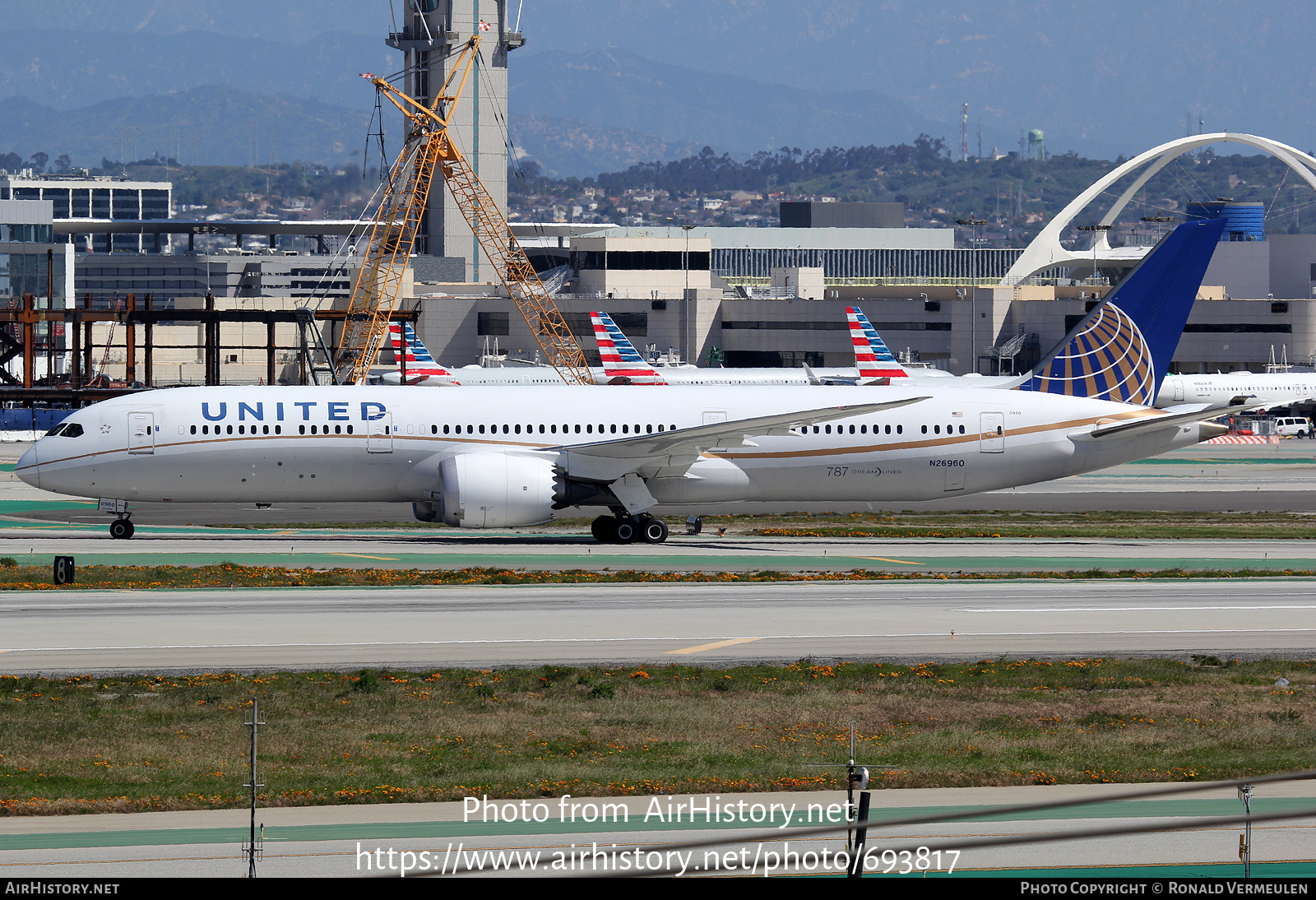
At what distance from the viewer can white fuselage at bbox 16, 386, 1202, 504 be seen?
45500mm

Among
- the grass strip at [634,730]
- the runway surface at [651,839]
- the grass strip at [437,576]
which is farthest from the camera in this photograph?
the grass strip at [437,576]

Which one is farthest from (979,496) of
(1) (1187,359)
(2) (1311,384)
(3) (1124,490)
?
(1) (1187,359)

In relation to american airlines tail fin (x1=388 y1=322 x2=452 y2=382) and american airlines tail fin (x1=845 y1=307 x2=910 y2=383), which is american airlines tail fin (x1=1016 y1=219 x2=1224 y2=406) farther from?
american airlines tail fin (x1=388 y1=322 x2=452 y2=382)

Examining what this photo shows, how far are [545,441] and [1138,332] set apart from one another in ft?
72.8

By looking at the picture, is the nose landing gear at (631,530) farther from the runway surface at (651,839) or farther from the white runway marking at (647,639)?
the runway surface at (651,839)

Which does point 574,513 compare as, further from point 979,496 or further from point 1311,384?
point 1311,384

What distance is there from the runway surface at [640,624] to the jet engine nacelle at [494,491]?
26.5 feet

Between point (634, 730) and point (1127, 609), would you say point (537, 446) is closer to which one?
point (1127, 609)

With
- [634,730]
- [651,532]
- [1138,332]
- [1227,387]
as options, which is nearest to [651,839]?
[634,730]

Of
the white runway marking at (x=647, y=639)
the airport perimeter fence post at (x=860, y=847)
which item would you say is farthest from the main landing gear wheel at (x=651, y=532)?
the airport perimeter fence post at (x=860, y=847)

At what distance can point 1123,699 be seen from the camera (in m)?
24.3

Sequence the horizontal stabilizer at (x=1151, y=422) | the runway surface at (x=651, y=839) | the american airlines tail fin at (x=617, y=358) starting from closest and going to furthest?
the runway surface at (x=651, y=839), the horizontal stabilizer at (x=1151, y=422), the american airlines tail fin at (x=617, y=358)

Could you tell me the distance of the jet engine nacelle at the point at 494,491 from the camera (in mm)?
44656

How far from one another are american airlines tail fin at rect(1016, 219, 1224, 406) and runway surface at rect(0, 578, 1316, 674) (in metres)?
15.7
